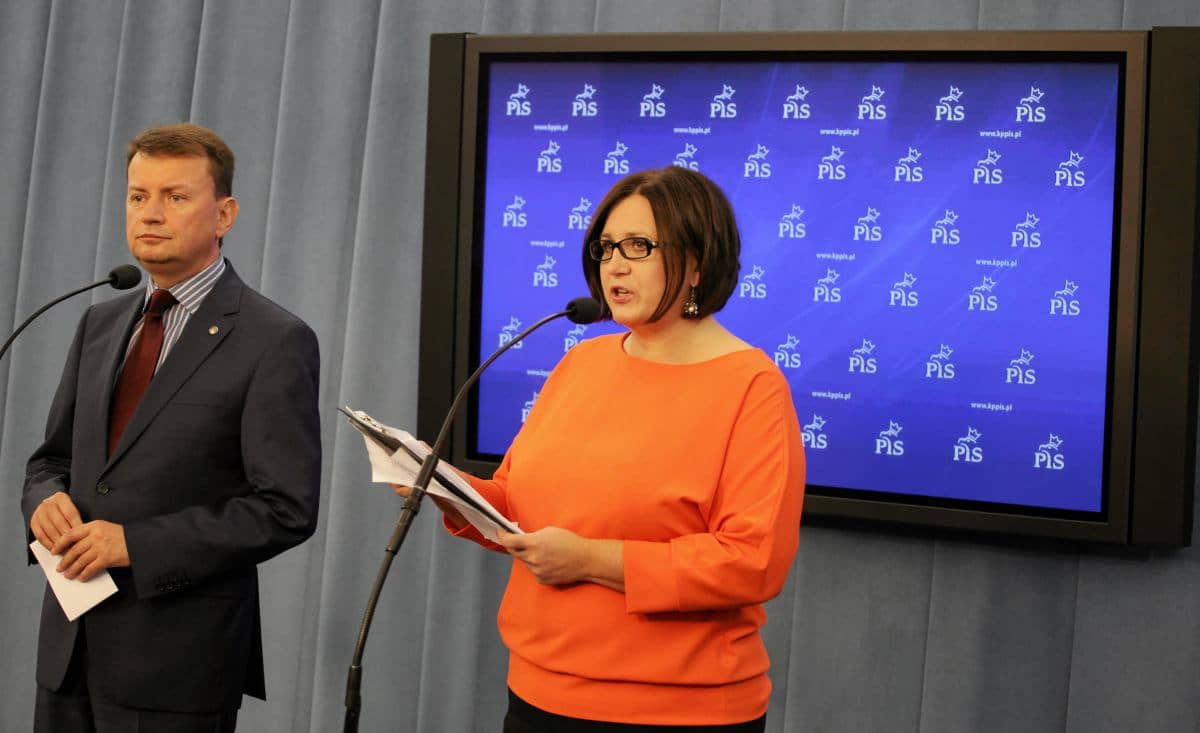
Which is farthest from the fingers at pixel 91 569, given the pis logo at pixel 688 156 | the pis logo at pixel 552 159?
the pis logo at pixel 688 156

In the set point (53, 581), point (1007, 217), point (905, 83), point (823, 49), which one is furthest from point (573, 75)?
point (53, 581)

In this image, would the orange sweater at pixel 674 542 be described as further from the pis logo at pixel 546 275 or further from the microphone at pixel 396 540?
the pis logo at pixel 546 275

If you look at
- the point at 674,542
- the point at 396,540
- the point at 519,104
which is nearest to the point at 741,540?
the point at 674,542

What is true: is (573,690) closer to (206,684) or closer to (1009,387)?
(206,684)

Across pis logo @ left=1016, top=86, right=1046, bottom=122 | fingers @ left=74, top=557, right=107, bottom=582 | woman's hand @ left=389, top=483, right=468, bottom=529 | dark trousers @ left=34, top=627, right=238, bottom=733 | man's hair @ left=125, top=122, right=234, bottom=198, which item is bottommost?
dark trousers @ left=34, top=627, right=238, bottom=733

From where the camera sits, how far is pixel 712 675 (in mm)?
1707

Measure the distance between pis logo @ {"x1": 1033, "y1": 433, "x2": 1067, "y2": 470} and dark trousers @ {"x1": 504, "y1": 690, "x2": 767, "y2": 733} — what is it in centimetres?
112

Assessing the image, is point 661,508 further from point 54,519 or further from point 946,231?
point 946,231

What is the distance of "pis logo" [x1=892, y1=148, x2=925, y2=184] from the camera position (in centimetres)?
271

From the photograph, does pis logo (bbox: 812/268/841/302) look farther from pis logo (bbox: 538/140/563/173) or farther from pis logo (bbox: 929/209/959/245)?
pis logo (bbox: 538/140/563/173)

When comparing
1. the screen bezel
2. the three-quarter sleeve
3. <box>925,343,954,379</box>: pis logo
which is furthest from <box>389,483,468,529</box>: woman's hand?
<box>925,343,954,379</box>: pis logo

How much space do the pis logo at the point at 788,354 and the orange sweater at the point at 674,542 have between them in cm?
104

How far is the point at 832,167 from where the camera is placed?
9.07 ft

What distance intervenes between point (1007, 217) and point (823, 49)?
546mm
